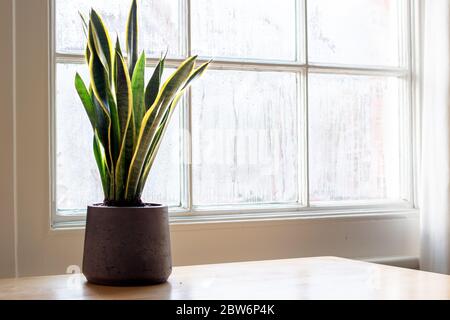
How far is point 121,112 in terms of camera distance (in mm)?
1606

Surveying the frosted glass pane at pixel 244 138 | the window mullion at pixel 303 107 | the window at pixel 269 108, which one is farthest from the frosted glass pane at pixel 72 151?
the window mullion at pixel 303 107

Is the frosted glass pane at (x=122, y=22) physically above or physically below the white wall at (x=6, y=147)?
above

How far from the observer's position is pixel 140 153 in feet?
5.25

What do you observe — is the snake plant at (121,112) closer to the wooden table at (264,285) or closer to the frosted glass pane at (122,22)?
the wooden table at (264,285)

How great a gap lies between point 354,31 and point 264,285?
123cm

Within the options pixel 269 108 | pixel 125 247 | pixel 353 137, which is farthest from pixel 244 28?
pixel 125 247

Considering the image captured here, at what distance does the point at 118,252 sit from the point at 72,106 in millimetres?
667

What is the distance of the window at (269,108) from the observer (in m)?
2.08

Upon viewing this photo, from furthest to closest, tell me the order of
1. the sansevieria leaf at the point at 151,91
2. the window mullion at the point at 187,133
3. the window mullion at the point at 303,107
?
the window mullion at the point at 303,107
the window mullion at the point at 187,133
the sansevieria leaf at the point at 151,91

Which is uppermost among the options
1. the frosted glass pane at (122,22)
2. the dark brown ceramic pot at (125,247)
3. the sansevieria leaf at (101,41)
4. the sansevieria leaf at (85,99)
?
the frosted glass pane at (122,22)

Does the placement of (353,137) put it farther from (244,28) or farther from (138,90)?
(138,90)

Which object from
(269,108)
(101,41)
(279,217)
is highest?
(101,41)

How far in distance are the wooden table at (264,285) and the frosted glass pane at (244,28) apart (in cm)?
78

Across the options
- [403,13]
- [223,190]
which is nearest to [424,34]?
[403,13]
